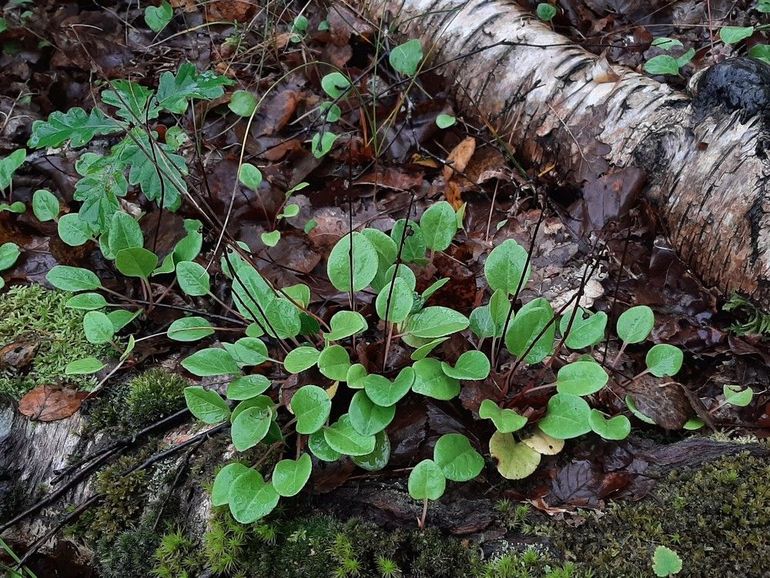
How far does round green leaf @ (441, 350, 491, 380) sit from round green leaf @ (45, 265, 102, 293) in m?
1.52

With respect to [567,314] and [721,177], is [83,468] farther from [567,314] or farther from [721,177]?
[721,177]

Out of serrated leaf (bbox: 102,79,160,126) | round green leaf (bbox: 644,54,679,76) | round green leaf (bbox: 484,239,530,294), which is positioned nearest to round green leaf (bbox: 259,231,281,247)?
serrated leaf (bbox: 102,79,160,126)

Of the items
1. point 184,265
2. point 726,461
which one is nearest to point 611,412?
point 726,461

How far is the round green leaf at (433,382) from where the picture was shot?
1.75m

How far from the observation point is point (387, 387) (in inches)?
68.2

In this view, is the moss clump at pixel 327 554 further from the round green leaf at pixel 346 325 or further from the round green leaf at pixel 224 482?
the round green leaf at pixel 346 325

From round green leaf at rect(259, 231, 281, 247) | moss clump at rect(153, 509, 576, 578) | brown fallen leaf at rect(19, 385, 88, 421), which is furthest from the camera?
round green leaf at rect(259, 231, 281, 247)

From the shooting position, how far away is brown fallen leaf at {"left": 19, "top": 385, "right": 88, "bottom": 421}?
2.16 meters

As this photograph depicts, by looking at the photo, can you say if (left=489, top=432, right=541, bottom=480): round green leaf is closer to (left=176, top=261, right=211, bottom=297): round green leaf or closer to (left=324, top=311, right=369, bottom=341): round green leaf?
(left=324, top=311, right=369, bottom=341): round green leaf

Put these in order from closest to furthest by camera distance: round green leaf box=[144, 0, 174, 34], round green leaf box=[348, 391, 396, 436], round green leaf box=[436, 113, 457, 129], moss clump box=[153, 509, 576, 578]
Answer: moss clump box=[153, 509, 576, 578]
round green leaf box=[348, 391, 396, 436]
round green leaf box=[436, 113, 457, 129]
round green leaf box=[144, 0, 174, 34]

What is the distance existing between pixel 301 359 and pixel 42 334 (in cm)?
132

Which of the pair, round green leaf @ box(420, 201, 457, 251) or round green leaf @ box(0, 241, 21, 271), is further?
round green leaf @ box(0, 241, 21, 271)

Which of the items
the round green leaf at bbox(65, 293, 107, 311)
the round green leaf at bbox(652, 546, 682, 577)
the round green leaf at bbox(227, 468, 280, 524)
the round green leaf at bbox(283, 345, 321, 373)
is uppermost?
the round green leaf at bbox(652, 546, 682, 577)

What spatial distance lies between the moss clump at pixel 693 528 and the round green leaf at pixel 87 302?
1.86 metres
